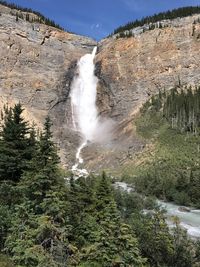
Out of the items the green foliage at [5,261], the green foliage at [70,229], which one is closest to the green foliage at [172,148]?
the green foliage at [70,229]

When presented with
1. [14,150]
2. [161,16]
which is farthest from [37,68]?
[14,150]

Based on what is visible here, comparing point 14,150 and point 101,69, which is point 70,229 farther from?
point 101,69

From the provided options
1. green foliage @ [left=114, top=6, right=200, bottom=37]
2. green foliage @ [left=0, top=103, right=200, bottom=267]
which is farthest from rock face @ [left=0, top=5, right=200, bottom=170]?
green foliage @ [left=0, top=103, right=200, bottom=267]

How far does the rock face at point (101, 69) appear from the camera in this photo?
9788cm

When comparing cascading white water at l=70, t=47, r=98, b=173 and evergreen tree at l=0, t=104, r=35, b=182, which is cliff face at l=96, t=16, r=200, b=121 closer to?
cascading white water at l=70, t=47, r=98, b=173

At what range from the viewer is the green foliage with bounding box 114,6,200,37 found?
108 metres

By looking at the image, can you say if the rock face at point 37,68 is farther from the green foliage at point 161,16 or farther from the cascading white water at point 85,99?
the green foliage at point 161,16

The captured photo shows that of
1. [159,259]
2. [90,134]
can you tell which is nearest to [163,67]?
[90,134]

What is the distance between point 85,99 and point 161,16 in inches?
1055

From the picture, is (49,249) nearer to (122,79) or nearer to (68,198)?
(68,198)

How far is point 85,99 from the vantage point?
106250 mm

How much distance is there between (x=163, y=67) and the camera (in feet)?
329

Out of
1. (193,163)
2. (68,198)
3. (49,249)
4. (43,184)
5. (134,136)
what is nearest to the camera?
(49,249)

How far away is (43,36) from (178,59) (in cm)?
3029
